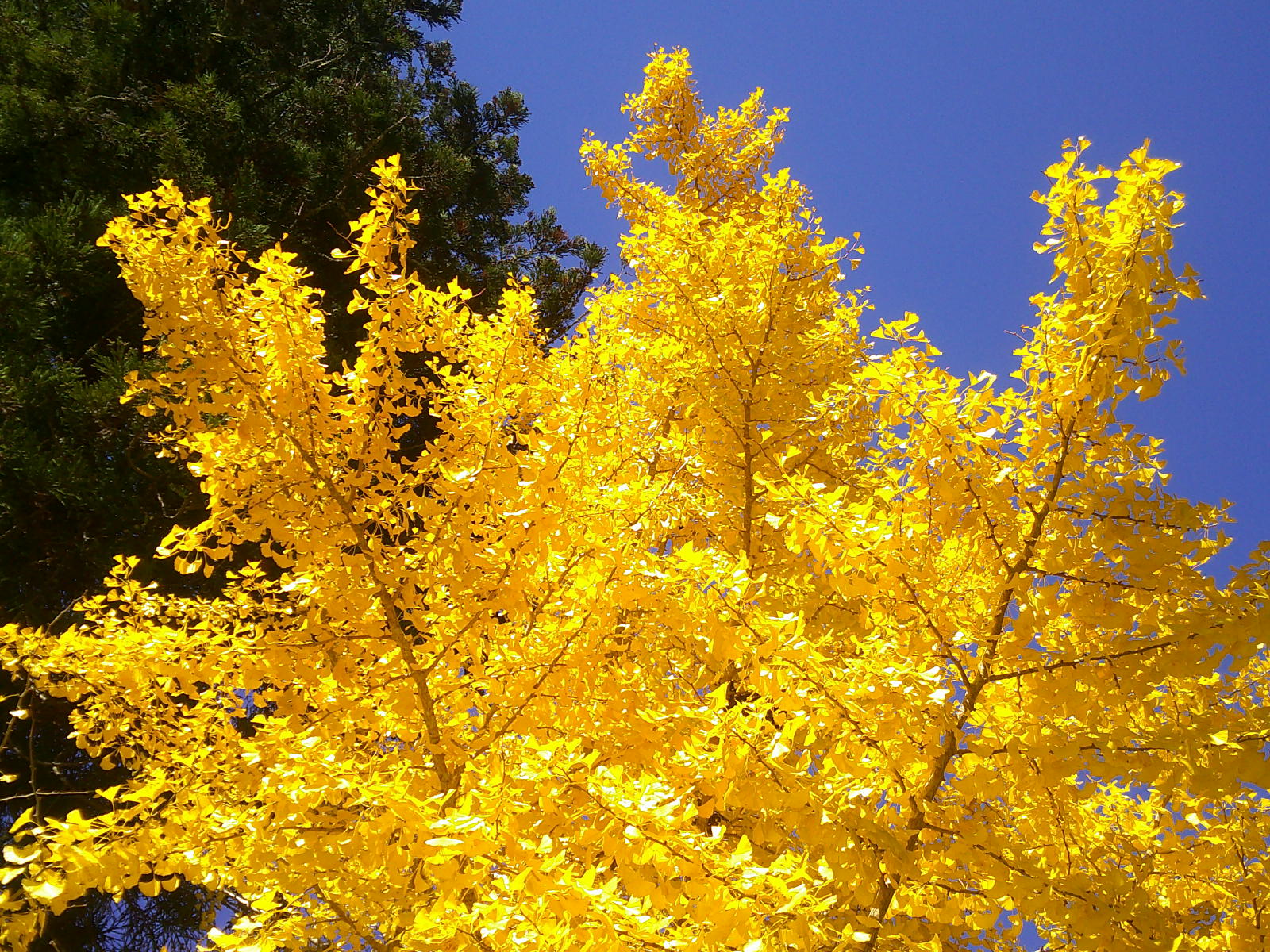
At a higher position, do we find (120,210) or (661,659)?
(120,210)

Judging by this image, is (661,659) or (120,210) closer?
(661,659)

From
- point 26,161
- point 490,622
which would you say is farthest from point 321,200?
point 490,622

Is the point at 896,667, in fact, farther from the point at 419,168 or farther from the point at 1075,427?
the point at 419,168

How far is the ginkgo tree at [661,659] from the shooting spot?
178 cm

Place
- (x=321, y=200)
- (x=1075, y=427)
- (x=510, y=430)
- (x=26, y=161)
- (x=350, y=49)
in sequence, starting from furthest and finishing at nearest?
(x=350, y=49) < (x=321, y=200) < (x=26, y=161) < (x=510, y=430) < (x=1075, y=427)

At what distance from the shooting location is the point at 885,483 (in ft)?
9.85

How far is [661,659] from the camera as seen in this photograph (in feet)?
9.15

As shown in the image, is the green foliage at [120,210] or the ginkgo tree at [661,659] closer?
the ginkgo tree at [661,659]

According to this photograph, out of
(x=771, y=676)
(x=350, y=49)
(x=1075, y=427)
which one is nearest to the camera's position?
(x=771, y=676)

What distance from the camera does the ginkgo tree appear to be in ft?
5.83

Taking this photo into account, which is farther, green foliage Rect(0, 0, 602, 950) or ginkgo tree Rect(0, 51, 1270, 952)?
green foliage Rect(0, 0, 602, 950)

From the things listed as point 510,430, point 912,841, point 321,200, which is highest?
point 321,200

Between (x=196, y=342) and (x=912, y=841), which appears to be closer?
(x=912, y=841)

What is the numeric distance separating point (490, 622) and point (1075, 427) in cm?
188
